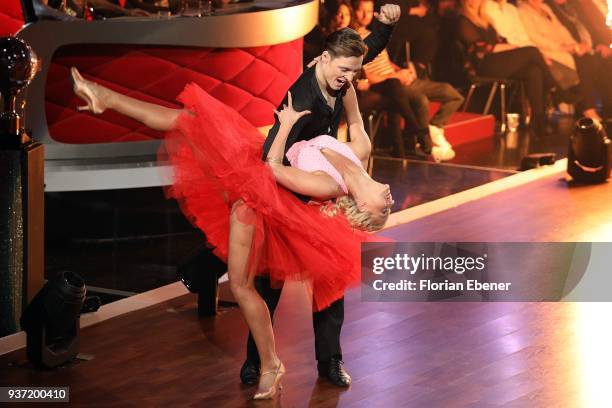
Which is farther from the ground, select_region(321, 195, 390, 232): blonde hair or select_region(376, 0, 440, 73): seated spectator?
select_region(321, 195, 390, 232): blonde hair

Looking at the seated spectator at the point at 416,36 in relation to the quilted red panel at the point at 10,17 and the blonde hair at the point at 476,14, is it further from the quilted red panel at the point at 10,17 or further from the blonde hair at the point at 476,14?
the quilted red panel at the point at 10,17

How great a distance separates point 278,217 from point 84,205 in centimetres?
305

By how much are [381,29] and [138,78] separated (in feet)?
8.32

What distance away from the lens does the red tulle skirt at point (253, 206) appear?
4430mm

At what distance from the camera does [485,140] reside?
34.7ft

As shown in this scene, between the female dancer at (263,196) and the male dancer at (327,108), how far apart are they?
8cm

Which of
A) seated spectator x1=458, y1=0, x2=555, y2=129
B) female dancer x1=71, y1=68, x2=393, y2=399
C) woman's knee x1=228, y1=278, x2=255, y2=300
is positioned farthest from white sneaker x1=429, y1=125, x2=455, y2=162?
woman's knee x1=228, y1=278, x2=255, y2=300

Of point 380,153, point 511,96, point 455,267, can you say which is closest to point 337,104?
point 455,267

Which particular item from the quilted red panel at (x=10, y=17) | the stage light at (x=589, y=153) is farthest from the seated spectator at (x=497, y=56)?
the quilted red panel at (x=10, y=17)

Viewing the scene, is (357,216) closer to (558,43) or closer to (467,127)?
(467,127)

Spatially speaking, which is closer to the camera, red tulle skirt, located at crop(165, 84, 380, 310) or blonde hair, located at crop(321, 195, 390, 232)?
blonde hair, located at crop(321, 195, 390, 232)

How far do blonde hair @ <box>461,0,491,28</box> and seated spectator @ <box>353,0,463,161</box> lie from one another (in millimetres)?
1600

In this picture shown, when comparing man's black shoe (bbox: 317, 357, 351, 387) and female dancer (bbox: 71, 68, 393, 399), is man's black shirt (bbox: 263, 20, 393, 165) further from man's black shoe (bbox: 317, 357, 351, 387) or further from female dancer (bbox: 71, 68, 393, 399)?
man's black shoe (bbox: 317, 357, 351, 387)

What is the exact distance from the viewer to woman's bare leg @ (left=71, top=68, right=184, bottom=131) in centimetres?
431
